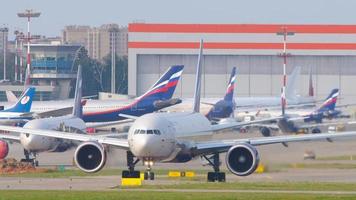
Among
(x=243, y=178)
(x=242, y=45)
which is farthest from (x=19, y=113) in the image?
(x=242, y=45)

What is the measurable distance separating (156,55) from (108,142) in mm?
111668

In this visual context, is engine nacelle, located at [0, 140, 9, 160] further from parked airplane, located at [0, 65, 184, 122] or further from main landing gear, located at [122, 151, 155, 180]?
parked airplane, located at [0, 65, 184, 122]

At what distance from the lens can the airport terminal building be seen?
16025 centimetres

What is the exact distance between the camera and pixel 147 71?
161375 millimetres

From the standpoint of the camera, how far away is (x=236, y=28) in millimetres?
161375

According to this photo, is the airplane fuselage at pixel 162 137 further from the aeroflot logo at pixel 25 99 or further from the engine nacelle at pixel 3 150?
the aeroflot logo at pixel 25 99

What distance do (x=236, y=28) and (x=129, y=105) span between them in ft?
176

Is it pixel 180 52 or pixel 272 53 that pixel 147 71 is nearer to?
pixel 180 52

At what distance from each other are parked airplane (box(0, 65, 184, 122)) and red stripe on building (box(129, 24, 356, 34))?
4910 cm

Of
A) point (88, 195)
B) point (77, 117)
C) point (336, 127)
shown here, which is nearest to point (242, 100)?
point (336, 127)

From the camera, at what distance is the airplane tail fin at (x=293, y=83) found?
148250 millimetres

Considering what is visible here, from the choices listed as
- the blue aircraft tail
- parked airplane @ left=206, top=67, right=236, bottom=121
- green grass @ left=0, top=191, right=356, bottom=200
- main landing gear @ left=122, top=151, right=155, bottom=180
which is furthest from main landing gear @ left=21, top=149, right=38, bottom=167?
parked airplane @ left=206, top=67, right=236, bottom=121

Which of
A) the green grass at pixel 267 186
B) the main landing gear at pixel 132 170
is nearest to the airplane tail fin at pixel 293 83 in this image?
the main landing gear at pixel 132 170

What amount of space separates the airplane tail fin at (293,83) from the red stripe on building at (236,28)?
8610mm
